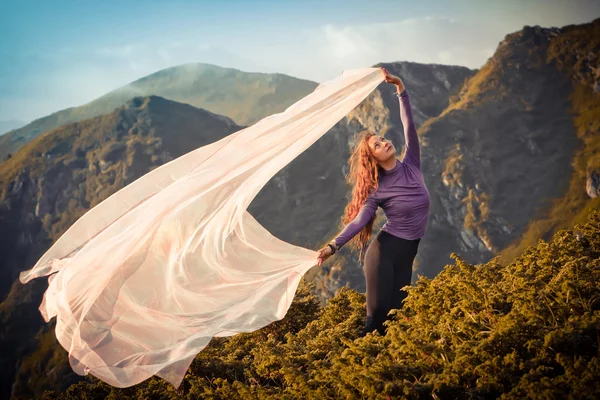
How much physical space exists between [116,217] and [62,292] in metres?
1.34

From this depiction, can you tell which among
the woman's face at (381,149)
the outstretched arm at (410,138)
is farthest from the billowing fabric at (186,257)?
the woman's face at (381,149)

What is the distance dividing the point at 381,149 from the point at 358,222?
1.02 metres

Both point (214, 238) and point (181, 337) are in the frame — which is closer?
point (181, 337)

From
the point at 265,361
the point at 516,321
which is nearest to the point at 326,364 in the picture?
the point at 265,361

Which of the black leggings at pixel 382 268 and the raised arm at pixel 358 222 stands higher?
the raised arm at pixel 358 222

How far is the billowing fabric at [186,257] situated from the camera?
24.3 feet

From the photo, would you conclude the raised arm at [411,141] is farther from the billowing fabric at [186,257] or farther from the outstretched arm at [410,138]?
the billowing fabric at [186,257]

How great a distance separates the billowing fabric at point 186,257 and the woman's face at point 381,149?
1444 mm

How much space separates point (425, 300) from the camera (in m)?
6.86

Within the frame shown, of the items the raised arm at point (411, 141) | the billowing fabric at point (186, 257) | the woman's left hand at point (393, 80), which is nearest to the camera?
the billowing fabric at point (186, 257)

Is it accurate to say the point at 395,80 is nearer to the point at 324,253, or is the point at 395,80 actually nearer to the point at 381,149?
the point at 381,149

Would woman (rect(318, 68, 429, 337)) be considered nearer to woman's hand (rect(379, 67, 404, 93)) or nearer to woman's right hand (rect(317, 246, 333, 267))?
woman's right hand (rect(317, 246, 333, 267))

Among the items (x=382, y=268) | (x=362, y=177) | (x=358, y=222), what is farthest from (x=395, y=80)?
(x=382, y=268)

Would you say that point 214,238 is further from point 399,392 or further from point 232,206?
point 399,392
